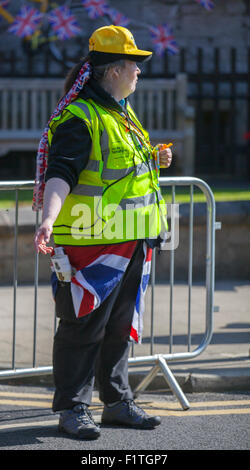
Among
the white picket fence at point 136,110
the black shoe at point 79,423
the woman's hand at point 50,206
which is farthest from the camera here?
the white picket fence at point 136,110

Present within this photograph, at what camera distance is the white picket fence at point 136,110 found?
10688mm

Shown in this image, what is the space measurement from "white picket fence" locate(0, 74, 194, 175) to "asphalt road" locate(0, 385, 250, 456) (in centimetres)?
628

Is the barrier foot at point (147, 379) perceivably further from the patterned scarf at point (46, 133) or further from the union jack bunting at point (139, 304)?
the patterned scarf at point (46, 133)

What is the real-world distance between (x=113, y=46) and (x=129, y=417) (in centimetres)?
169

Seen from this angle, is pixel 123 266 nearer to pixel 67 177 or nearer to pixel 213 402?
pixel 67 177

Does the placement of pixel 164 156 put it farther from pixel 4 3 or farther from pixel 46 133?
pixel 4 3

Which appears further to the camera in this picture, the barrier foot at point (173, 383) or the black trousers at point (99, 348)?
the barrier foot at point (173, 383)

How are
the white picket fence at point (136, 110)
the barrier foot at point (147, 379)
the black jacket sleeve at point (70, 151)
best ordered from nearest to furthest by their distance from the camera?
the black jacket sleeve at point (70, 151) < the barrier foot at point (147, 379) < the white picket fence at point (136, 110)

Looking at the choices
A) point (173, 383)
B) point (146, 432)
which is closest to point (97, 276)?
point (146, 432)

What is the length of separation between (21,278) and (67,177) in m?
3.69

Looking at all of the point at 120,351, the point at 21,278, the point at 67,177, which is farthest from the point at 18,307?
the point at 67,177

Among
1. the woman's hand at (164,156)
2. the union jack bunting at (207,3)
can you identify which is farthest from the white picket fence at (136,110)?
the woman's hand at (164,156)

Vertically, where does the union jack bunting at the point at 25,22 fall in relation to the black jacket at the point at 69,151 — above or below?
above

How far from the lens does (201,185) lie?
473cm
